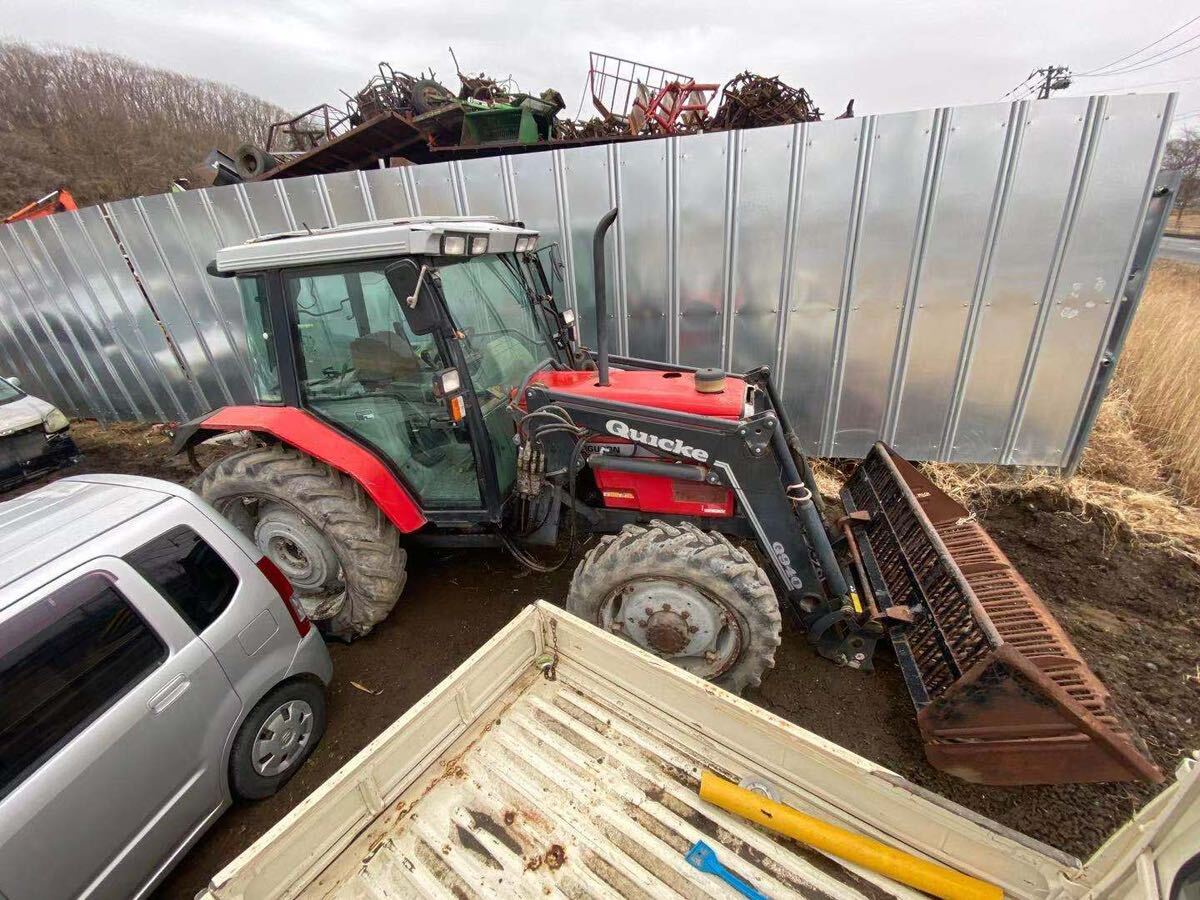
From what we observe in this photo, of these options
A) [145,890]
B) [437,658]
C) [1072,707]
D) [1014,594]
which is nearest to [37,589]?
[145,890]

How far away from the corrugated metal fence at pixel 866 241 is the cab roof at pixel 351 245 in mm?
1856

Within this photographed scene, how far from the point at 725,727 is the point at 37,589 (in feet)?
7.59

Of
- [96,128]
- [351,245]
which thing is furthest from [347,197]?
[96,128]

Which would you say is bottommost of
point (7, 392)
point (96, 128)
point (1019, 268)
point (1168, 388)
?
point (1168, 388)

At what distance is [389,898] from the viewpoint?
150cm

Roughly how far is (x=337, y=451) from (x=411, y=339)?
77 cm

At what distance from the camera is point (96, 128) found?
63.4ft

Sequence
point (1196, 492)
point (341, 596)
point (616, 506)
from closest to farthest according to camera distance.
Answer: point (616, 506)
point (341, 596)
point (1196, 492)

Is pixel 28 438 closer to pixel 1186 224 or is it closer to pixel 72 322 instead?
pixel 72 322

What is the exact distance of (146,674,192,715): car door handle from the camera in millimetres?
1749

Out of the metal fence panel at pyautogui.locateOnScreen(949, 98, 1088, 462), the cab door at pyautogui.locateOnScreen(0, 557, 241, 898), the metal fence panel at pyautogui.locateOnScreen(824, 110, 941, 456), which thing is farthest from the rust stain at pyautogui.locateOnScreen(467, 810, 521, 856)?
the metal fence panel at pyautogui.locateOnScreen(949, 98, 1088, 462)

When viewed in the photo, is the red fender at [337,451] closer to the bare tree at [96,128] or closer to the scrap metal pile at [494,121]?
the scrap metal pile at [494,121]

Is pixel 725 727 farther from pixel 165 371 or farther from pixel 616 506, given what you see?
pixel 165 371

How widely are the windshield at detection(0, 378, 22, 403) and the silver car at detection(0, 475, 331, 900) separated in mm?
4834
